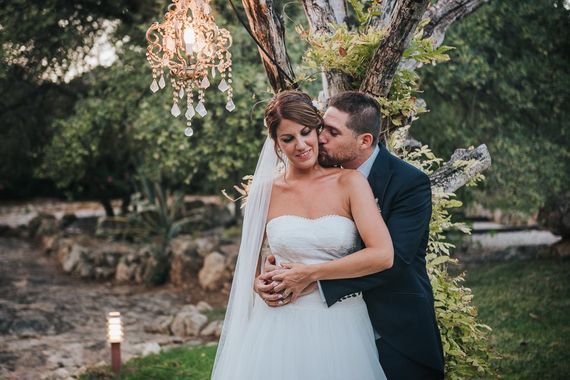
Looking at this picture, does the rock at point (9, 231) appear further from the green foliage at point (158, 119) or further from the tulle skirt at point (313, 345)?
the tulle skirt at point (313, 345)

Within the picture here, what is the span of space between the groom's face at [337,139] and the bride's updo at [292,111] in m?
0.08

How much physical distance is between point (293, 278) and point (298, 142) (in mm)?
631

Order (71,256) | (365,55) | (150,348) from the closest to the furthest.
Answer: (365,55)
(150,348)
(71,256)

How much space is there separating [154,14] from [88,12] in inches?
45.7

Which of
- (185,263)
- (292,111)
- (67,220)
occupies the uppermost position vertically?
(292,111)

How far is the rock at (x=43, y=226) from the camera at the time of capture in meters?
16.0

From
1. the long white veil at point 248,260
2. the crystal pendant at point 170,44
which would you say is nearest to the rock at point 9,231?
the crystal pendant at point 170,44

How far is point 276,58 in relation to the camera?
368cm

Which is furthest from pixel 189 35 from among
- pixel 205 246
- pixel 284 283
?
pixel 205 246

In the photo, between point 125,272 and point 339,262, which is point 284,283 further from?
point 125,272

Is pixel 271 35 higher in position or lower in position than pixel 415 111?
higher

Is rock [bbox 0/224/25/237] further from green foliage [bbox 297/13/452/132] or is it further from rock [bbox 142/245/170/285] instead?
green foliage [bbox 297/13/452/132]

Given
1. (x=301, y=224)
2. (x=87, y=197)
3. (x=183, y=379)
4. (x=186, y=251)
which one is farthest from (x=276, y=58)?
(x=87, y=197)

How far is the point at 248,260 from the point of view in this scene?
130 inches
